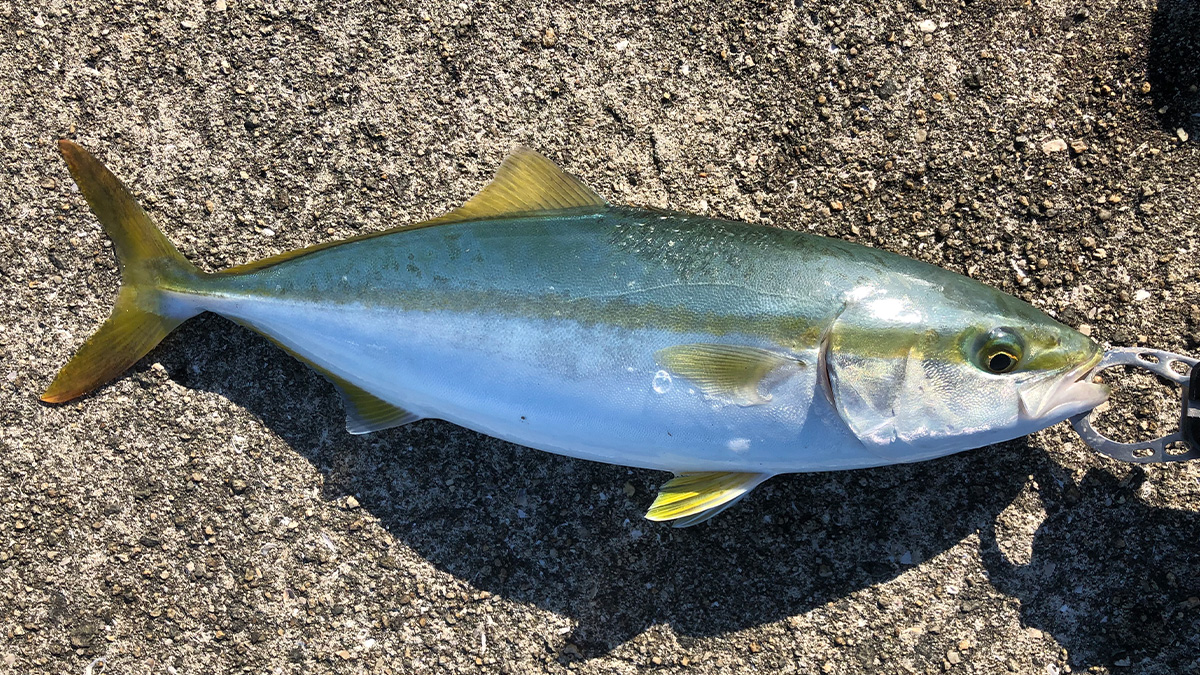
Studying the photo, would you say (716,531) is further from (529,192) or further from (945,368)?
(529,192)

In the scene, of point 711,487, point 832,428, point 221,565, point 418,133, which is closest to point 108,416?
point 221,565

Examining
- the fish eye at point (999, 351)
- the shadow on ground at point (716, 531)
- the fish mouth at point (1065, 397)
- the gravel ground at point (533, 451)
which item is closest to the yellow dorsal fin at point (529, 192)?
the gravel ground at point (533, 451)

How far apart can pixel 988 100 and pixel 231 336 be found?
233 centimetres

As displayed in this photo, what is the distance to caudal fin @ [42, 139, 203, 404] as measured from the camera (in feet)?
6.42

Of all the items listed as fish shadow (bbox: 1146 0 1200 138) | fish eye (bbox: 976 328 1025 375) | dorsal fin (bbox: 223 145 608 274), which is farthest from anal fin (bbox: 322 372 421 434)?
fish shadow (bbox: 1146 0 1200 138)

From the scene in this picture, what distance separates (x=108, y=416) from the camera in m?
2.11

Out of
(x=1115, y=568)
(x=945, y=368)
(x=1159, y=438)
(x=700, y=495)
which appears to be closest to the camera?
(x=945, y=368)

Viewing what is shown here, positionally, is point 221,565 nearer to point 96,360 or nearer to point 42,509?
point 42,509

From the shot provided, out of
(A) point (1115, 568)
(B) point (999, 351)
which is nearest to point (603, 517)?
(B) point (999, 351)

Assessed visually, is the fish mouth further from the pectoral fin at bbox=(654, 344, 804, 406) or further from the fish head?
the pectoral fin at bbox=(654, 344, 804, 406)

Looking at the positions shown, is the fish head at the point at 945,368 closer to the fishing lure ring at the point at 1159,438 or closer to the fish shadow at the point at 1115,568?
the fishing lure ring at the point at 1159,438

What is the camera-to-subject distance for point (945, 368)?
1575 millimetres

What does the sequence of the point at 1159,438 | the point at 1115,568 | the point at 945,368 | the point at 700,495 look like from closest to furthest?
1. the point at 945,368
2. the point at 700,495
3. the point at 1159,438
4. the point at 1115,568

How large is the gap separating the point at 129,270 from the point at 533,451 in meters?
1.24
